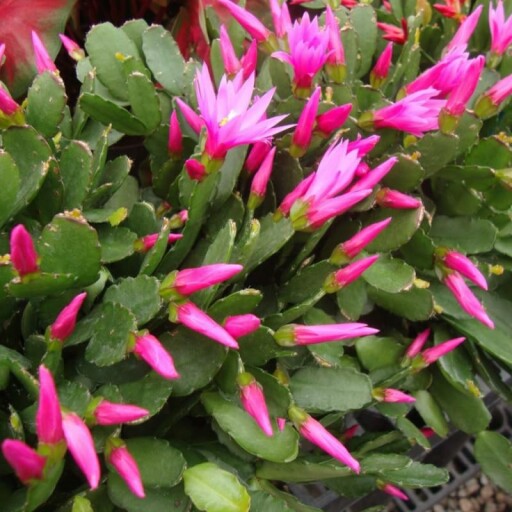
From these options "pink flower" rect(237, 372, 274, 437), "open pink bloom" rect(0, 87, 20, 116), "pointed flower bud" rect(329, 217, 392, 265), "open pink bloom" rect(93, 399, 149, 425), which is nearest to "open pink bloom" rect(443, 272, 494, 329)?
"pointed flower bud" rect(329, 217, 392, 265)

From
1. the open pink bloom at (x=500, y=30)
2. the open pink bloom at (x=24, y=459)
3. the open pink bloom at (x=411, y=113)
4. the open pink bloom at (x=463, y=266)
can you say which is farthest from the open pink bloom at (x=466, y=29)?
the open pink bloom at (x=24, y=459)

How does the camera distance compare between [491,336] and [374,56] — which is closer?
[491,336]

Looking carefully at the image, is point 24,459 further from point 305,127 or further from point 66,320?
point 305,127

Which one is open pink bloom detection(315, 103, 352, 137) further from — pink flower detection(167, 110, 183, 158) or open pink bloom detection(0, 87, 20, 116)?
open pink bloom detection(0, 87, 20, 116)

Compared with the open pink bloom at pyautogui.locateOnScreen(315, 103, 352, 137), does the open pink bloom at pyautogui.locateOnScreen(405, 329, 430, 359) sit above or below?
below

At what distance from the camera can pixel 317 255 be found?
753 millimetres

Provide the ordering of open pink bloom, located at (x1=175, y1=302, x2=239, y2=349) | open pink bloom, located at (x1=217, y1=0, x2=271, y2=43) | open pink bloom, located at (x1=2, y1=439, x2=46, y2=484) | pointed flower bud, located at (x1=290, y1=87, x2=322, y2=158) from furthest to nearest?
open pink bloom, located at (x1=217, y1=0, x2=271, y2=43) → pointed flower bud, located at (x1=290, y1=87, x2=322, y2=158) → open pink bloom, located at (x1=175, y1=302, x2=239, y2=349) → open pink bloom, located at (x1=2, y1=439, x2=46, y2=484)

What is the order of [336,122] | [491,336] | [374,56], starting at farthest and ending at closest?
→ [374,56], [491,336], [336,122]

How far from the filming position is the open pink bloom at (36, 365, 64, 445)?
423mm

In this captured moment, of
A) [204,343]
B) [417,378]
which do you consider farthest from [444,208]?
[204,343]

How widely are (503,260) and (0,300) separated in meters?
0.60

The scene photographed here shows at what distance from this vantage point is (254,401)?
574 millimetres

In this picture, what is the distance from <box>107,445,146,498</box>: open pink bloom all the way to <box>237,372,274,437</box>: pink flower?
0.10 metres

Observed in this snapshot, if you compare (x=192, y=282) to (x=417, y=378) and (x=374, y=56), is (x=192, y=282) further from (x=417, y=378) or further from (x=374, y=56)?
(x=374, y=56)
